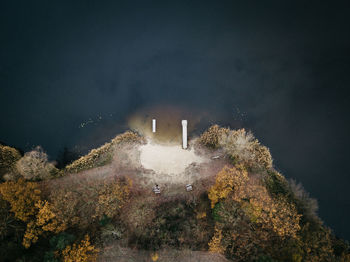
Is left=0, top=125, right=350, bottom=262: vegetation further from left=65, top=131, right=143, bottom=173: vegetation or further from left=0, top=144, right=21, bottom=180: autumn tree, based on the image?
left=65, top=131, right=143, bottom=173: vegetation

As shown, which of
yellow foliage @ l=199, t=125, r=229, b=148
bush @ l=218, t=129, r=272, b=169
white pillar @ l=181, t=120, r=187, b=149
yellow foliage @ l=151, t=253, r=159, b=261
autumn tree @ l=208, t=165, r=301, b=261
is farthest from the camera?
yellow foliage @ l=199, t=125, r=229, b=148

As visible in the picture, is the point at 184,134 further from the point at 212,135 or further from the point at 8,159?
the point at 8,159

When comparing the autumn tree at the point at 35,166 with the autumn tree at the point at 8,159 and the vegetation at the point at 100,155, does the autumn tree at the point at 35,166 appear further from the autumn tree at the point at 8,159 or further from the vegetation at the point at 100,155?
the vegetation at the point at 100,155

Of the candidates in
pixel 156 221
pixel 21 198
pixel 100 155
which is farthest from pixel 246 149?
pixel 21 198

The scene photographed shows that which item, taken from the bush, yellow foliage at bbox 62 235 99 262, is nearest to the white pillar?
the bush

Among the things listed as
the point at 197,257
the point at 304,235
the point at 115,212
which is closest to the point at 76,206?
the point at 115,212
